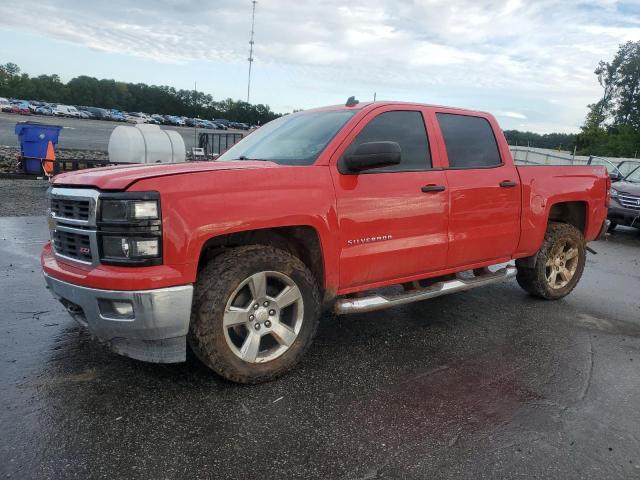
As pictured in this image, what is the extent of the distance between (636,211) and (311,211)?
1038cm

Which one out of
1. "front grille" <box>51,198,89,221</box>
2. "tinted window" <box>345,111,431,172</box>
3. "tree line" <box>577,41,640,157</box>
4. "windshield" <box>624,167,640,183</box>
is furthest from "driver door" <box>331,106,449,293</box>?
"tree line" <box>577,41,640,157</box>

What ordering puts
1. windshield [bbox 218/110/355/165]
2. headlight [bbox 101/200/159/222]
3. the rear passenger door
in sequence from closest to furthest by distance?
headlight [bbox 101/200/159/222]
windshield [bbox 218/110/355/165]
the rear passenger door

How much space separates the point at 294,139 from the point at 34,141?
43.8 ft

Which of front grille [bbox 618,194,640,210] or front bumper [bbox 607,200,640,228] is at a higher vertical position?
front grille [bbox 618,194,640,210]

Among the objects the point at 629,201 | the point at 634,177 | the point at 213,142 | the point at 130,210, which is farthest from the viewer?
the point at 213,142

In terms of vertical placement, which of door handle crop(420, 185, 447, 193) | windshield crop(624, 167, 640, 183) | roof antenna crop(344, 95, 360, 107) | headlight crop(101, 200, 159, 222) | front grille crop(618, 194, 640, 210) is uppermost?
roof antenna crop(344, 95, 360, 107)

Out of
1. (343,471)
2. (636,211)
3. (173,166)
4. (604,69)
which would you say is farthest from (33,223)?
(604,69)

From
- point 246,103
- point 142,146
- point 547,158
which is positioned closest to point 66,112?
point 246,103

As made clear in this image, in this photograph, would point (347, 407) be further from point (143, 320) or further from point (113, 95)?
point (113, 95)

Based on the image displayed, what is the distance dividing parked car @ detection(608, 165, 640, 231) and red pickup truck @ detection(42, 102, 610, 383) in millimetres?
7642

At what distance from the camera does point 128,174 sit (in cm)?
318

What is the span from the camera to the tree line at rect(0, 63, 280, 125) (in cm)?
11644

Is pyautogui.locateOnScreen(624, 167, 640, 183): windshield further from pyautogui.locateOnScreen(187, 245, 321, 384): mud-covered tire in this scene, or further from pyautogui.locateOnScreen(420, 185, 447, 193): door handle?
pyautogui.locateOnScreen(187, 245, 321, 384): mud-covered tire

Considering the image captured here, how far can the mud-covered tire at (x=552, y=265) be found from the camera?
5.62m
